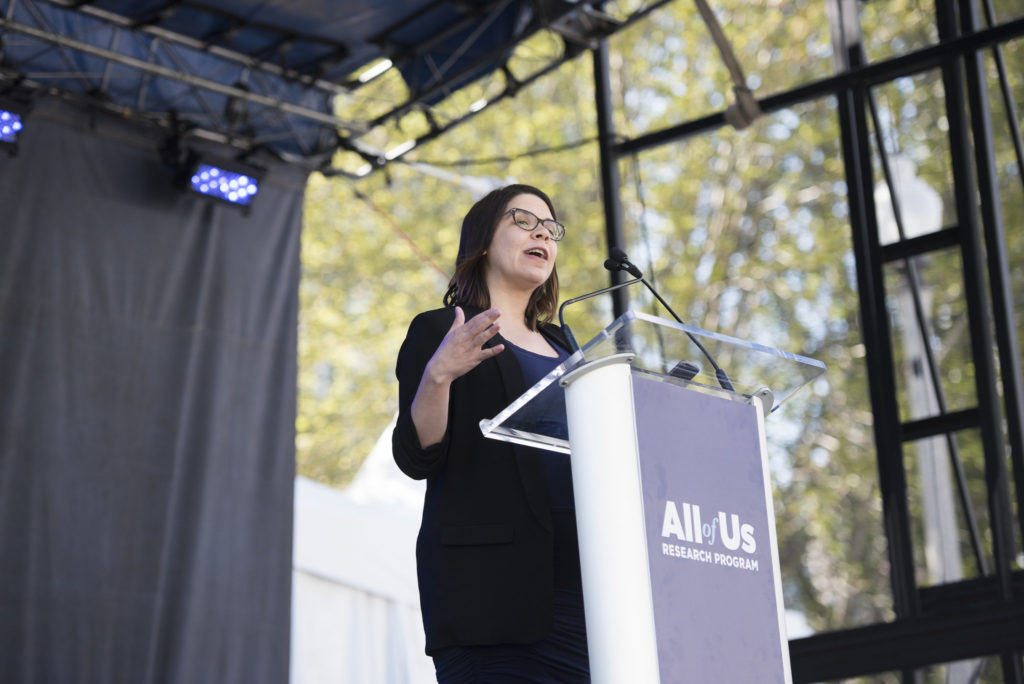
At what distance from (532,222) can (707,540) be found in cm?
74

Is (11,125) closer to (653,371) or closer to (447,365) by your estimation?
(447,365)

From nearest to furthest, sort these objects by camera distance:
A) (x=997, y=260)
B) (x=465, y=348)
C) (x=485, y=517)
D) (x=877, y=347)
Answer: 1. (x=465, y=348)
2. (x=485, y=517)
3. (x=997, y=260)
4. (x=877, y=347)

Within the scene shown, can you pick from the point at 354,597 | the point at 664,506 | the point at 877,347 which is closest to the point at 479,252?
the point at 664,506

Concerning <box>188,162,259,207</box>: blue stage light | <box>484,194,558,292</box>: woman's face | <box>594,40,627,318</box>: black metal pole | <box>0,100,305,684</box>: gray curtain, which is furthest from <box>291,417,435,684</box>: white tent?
<box>484,194,558,292</box>: woman's face

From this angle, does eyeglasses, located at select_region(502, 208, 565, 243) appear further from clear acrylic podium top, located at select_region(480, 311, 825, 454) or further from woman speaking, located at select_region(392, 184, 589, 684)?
clear acrylic podium top, located at select_region(480, 311, 825, 454)

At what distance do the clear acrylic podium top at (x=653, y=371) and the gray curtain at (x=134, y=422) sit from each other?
137 inches

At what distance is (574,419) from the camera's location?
62.6 inches

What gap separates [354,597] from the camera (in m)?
5.45

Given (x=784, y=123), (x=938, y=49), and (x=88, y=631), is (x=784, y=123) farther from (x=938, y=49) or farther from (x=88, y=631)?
(x=88, y=631)

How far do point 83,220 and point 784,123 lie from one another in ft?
31.4

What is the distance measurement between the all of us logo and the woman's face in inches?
23.9

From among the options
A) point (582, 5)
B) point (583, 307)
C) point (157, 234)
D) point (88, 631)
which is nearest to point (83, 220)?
point (157, 234)

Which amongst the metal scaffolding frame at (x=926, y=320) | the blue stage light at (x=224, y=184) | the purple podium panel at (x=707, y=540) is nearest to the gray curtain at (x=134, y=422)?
the blue stage light at (x=224, y=184)

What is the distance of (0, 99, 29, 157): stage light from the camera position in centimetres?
468
